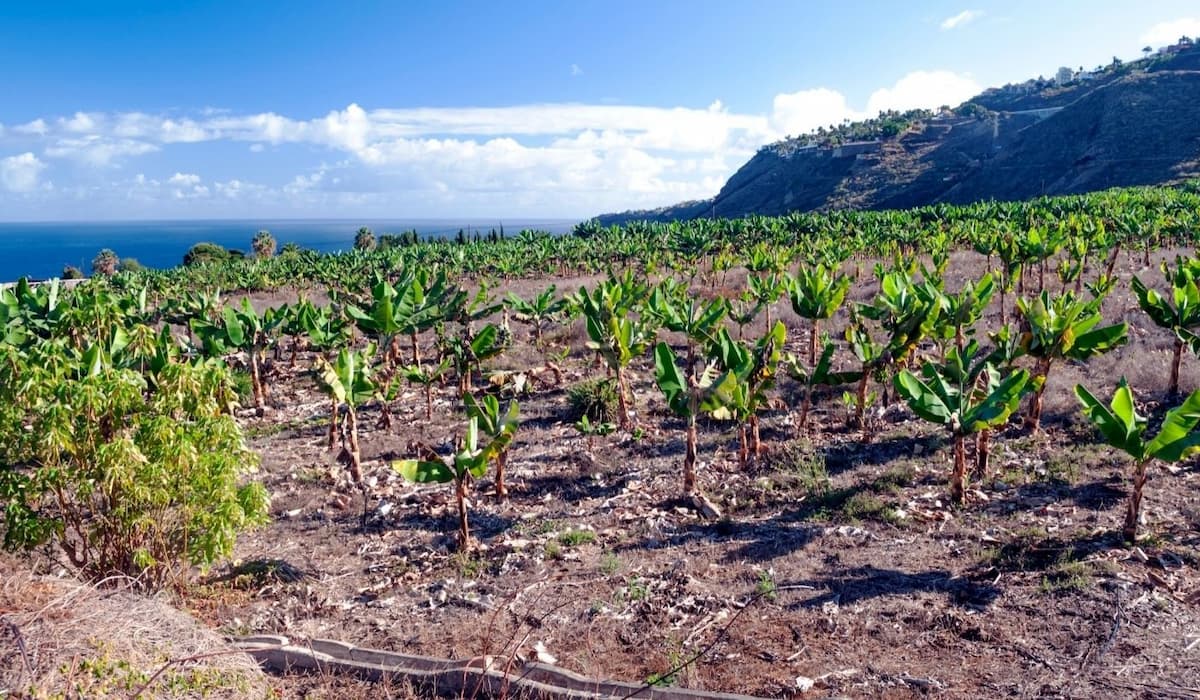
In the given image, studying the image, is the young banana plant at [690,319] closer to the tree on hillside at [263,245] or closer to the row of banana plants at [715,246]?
the row of banana plants at [715,246]

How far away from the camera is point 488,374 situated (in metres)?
14.4

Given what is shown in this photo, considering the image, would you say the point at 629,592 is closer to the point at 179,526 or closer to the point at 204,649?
the point at 204,649

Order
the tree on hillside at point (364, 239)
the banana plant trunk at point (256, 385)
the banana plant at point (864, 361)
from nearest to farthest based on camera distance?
the banana plant at point (864, 361) → the banana plant trunk at point (256, 385) → the tree on hillside at point (364, 239)

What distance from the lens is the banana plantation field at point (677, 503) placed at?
577 centimetres

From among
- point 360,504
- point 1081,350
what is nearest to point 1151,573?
point 1081,350

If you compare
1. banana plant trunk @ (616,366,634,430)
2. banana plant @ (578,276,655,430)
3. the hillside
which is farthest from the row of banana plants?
the hillside

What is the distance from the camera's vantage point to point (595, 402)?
38.7 feet

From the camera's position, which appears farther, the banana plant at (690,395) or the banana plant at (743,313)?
the banana plant at (743,313)

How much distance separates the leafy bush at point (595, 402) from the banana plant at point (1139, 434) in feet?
21.9

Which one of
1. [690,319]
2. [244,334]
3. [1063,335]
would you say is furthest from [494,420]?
[244,334]

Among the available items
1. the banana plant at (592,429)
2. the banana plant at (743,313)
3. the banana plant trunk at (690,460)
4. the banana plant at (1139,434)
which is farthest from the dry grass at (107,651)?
the banana plant at (743,313)

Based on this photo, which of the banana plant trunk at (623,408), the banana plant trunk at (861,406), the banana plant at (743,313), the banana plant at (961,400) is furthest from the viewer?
the banana plant at (743,313)

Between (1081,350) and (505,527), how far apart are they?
7.44 m

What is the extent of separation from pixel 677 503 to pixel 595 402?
138 inches
